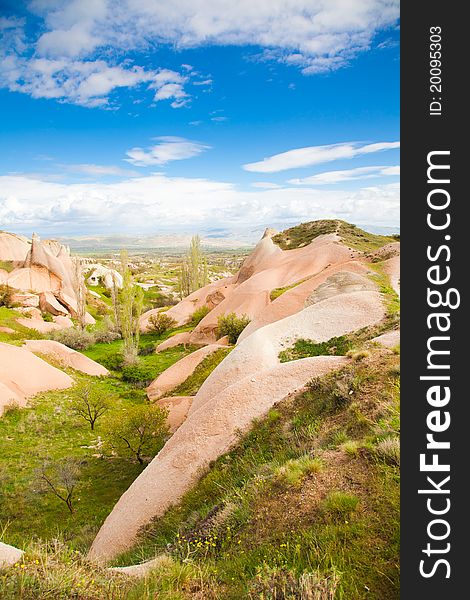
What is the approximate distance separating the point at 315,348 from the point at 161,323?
36.0 m

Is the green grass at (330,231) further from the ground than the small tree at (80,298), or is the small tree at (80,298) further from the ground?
the green grass at (330,231)

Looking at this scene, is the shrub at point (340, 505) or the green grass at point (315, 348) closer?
the shrub at point (340, 505)

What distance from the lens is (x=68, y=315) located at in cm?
5578

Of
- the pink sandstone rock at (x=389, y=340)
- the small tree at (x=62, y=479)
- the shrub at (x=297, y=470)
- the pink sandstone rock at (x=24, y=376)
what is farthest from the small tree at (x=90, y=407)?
the shrub at (x=297, y=470)

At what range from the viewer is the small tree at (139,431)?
18.2m

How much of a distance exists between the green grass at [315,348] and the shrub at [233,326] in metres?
14.8

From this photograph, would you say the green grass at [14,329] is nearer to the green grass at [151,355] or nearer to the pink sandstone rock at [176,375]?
the green grass at [151,355]

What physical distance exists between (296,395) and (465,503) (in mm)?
8038

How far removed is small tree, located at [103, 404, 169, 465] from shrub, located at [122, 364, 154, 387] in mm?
13520

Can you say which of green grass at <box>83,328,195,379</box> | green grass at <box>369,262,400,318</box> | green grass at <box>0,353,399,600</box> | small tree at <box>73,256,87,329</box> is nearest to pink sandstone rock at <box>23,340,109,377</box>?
green grass at <box>83,328,195,379</box>

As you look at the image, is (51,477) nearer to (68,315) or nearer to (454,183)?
(454,183)

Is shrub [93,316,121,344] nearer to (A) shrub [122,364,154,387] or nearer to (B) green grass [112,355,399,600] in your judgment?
(A) shrub [122,364,154,387]

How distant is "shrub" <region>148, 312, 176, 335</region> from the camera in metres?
49.9

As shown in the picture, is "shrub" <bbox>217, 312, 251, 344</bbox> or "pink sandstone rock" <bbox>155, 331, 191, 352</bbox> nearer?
"shrub" <bbox>217, 312, 251, 344</bbox>
